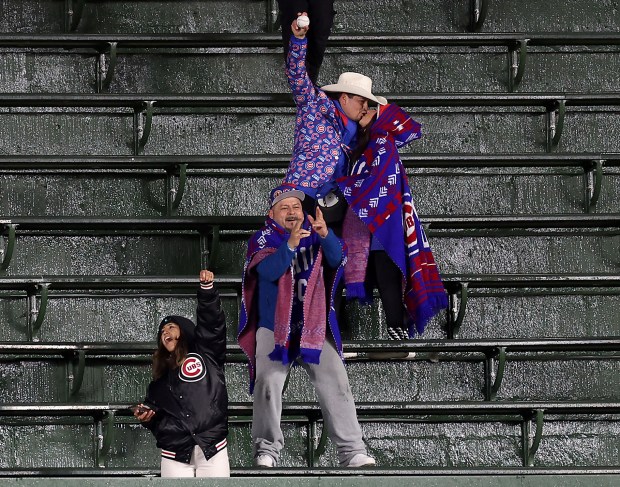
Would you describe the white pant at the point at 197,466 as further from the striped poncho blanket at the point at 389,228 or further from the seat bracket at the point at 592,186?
the seat bracket at the point at 592,186

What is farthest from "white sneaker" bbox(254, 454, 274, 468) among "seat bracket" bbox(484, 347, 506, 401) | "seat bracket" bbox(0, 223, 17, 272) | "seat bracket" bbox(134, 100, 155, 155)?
"seat bracket" bbox(134, 100, 155, 155)

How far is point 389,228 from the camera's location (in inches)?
244

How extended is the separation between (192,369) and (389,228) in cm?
102

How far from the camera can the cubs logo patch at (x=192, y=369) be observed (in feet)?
18.7

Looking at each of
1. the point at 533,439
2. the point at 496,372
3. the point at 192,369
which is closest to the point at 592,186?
the point at 496,372

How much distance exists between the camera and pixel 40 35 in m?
7.40

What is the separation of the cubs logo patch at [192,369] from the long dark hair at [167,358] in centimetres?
2

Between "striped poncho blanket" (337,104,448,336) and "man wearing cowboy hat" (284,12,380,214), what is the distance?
0.30 ft

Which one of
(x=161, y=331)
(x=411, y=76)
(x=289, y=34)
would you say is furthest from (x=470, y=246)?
(x=161, y=331)

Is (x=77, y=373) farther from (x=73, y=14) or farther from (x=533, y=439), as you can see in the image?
(x=533, y=439)

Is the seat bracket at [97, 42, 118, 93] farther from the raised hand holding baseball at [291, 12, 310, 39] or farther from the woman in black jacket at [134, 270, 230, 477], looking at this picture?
the woman in black jacket at [134, 270, 230, 477]

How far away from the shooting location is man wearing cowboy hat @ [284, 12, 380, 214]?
245 inches

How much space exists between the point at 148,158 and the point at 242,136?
0.53m

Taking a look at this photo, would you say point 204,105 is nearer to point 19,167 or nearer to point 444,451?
point 19,167
